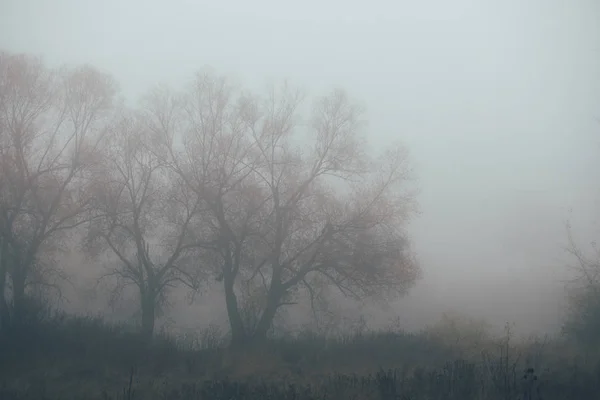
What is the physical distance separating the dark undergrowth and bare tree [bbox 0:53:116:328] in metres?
3.88

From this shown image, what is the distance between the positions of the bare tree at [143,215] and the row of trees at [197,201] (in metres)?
0.06

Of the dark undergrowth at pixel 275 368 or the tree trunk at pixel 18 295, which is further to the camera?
the tree trunk at pixel 18 295

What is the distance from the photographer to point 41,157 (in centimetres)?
2477

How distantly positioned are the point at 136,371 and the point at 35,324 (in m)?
5.58

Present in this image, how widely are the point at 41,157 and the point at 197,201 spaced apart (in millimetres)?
6963

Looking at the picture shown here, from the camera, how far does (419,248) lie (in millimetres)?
29891

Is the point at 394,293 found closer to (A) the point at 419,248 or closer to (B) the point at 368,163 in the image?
(B) the point at 368,163

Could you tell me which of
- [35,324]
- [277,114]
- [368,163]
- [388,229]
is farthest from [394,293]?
[35,324]

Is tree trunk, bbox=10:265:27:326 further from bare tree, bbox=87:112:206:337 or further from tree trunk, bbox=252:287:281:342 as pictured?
tree trunk, bbox=252:287:281:342

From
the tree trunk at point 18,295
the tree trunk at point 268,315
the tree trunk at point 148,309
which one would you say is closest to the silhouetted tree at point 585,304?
the tree trunk at point 268,315

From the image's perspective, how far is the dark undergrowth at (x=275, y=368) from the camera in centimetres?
1168

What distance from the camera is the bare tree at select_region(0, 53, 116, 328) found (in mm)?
23141

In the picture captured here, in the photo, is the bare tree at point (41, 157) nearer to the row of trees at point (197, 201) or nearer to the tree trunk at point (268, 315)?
the row of trees at point (197, 201)

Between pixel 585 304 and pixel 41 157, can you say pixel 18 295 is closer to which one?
pixel 41 157
